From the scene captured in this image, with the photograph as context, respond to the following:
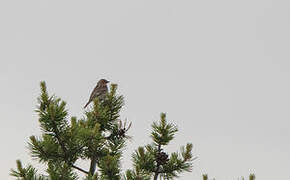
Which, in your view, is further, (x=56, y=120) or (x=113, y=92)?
(x=113, y=92)

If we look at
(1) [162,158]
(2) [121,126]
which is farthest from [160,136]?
(2) [121,126]

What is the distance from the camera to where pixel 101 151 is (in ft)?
22.5

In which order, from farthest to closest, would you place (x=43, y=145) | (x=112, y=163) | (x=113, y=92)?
(x=113, y=92)
(x=43, y=145)
(x=112, y=163)

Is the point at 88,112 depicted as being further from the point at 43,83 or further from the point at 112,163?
the point at 112,163

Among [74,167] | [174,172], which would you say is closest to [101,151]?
[74,167]

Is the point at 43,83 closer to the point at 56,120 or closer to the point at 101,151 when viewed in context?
the point at 56,120

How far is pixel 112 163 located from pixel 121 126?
42.9 inches

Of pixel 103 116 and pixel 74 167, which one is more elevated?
pixel 103 116

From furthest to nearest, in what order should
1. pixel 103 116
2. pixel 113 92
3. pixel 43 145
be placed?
pixel 113 92 → pixel 103 116 → pixel 43 145

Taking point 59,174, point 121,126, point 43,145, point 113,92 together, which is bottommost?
point 59,174

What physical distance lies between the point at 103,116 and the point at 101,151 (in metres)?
0.57

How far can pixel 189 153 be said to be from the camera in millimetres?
6914

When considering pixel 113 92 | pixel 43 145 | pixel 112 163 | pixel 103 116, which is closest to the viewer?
pixel 112 163

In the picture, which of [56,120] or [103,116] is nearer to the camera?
[56,120]
